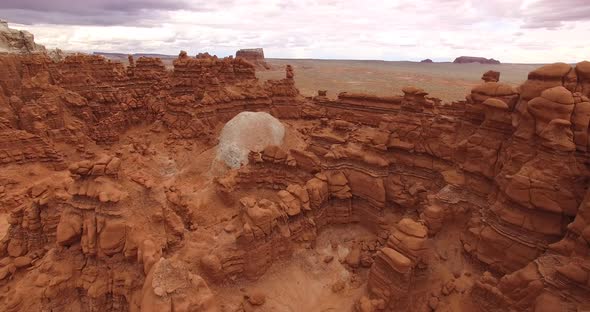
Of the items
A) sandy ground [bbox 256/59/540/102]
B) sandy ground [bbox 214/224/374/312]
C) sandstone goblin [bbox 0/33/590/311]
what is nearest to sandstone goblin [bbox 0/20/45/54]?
sandstone goblin [bbox 0/33/590/311]

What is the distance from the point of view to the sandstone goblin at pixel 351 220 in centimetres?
1045

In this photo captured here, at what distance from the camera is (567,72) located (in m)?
11.5

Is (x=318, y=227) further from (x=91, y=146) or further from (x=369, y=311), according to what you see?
(x=91, y=146)

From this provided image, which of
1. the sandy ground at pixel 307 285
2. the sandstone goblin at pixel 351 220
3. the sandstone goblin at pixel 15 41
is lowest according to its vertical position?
the sandy ground at pixel 307 285

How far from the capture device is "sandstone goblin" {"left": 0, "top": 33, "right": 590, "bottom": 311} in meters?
10.5

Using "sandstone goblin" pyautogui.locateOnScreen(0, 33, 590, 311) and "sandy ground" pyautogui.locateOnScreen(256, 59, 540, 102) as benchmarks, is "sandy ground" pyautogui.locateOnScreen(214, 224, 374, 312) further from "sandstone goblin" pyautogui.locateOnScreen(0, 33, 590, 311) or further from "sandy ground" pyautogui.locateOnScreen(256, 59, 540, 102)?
"sandy ground" pyautogui.locateOnScreen(256, 59, 540, 102)

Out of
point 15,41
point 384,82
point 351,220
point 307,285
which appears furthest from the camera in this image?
point 384,82

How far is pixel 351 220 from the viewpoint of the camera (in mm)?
19297

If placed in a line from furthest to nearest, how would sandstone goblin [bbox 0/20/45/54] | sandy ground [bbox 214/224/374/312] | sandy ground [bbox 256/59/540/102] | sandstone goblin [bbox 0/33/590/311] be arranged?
sandy ground [bbox 256/59/540/102] < sandstone goblin [bbox 0/20/45/54] < sandy ground [bbox 214/224/374/312] < sandstone goblin [bbox 0/33/590/311]

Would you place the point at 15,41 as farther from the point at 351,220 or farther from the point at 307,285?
the point at 307,285

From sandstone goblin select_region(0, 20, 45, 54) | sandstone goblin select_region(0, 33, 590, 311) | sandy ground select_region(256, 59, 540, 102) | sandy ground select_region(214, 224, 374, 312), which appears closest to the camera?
sandstone goblin select_region(0, 33, 590, 311)

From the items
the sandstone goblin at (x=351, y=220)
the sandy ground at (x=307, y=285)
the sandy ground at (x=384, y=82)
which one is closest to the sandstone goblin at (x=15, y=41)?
the sandstone goblin at (x=351, y=220)

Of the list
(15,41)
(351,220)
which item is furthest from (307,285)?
(15,41)

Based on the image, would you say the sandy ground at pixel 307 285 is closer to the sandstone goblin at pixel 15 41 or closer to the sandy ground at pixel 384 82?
the sandy ground at pixel 384 82
